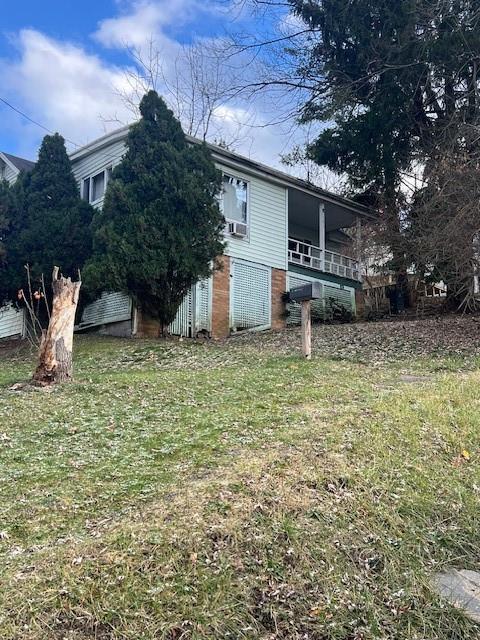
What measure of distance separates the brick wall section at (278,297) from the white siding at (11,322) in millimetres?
7218

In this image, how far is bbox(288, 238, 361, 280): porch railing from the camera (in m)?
19.2

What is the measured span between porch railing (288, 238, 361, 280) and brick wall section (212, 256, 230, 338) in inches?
129

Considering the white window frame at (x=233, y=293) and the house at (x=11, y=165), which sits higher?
the house at (x=11, y=165)

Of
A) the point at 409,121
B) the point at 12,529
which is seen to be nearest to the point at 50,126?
the point at 409,121

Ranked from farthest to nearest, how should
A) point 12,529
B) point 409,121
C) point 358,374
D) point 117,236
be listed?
point 409,121 < point 117,236 < point 358,374 < point 12,529

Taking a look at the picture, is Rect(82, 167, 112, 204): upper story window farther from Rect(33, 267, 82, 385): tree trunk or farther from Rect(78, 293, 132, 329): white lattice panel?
Rect(33, 267, 82, 385): tree trunk

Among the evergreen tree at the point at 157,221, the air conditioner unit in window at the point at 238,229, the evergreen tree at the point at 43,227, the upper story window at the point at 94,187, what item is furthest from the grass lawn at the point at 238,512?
the upper story window at the point at 94,187

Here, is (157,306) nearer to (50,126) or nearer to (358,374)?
(358,374)

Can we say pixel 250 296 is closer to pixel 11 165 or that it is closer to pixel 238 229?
pixel 238 229

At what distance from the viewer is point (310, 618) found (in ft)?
9.51

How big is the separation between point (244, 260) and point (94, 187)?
4726 millimetres

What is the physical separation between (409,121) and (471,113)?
217 cm

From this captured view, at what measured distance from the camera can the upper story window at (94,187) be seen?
16.3 m

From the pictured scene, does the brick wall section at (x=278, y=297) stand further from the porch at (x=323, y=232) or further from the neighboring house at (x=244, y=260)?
the porch at (x=323, y=232)
